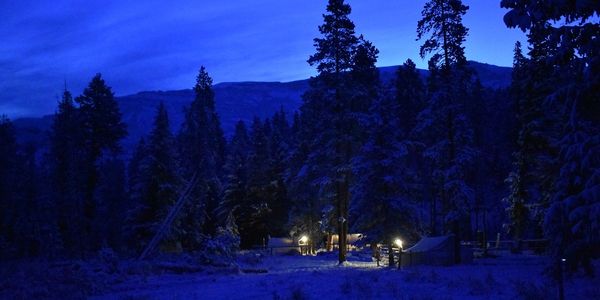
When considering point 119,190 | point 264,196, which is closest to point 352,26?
point 264,196

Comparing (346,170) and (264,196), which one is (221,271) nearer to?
(346,170)

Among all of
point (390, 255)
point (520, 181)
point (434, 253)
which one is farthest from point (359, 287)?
point (520, 181)

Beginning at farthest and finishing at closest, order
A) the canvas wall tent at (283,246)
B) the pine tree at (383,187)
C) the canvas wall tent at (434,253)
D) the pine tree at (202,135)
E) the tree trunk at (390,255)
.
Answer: the canvas wall tent at (283,246)
the pine tree at (202,135)
the pine tree at (383,187)
the tree trunk at (390,255)
the canvas wall tent at (434,253)

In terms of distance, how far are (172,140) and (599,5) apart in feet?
127

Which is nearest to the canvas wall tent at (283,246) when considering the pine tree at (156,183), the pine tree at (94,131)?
the pine tree at (156,183)

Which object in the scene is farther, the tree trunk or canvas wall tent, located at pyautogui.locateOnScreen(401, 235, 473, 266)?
the tree trunk

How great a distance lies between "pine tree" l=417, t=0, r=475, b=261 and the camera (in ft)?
98.4

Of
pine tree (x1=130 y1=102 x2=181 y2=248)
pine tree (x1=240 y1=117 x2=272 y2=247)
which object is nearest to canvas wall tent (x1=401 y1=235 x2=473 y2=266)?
pine tree (x1=130 y1=102 x2=181 y2=248)

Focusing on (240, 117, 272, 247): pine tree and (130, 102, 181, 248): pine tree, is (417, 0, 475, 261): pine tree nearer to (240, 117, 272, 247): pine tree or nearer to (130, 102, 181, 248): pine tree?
(130, 102, 181, 248): pine tree

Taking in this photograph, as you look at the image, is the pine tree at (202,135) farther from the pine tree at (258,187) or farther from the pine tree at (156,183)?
the pine tree at (258,187)

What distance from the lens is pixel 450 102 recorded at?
30.2 meters

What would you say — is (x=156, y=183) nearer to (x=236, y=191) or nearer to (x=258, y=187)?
(x=258, y=187)

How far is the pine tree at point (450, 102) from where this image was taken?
2998cm

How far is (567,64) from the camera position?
1045 centimetres
